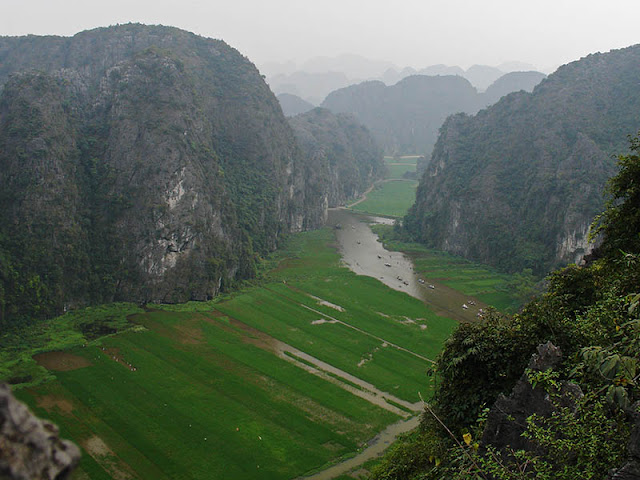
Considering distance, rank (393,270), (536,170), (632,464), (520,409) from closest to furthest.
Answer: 1. (632,464)
2. (520,409)
3. (393,270)
4. (536,170)

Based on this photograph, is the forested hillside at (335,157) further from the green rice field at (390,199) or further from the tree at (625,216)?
the tree at (625,216)

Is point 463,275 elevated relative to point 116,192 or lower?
lower

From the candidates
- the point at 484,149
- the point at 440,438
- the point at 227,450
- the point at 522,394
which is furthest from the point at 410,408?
the point at 484,149

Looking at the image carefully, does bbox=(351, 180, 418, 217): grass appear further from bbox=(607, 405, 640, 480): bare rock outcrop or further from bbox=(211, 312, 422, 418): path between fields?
bbox=(607, 405, 640, 480): bare rock outcrop

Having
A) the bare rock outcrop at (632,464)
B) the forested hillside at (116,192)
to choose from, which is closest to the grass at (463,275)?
the forested hillside at (116,192)

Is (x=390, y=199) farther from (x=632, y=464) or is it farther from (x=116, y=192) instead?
(x=632, y=464)

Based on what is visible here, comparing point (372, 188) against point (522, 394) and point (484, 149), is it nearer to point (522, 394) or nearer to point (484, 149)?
point (484, 149)

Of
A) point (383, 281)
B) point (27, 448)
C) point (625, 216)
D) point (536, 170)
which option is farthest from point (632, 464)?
point (536, 170)

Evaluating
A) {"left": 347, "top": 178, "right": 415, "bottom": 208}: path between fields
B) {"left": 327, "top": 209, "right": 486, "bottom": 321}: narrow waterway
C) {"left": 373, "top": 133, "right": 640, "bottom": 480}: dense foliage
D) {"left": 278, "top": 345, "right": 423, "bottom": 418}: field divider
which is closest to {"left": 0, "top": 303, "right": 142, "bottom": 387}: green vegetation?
{"left": 278, "top": 345, "right": 423, "bottom": 418}: field divider
